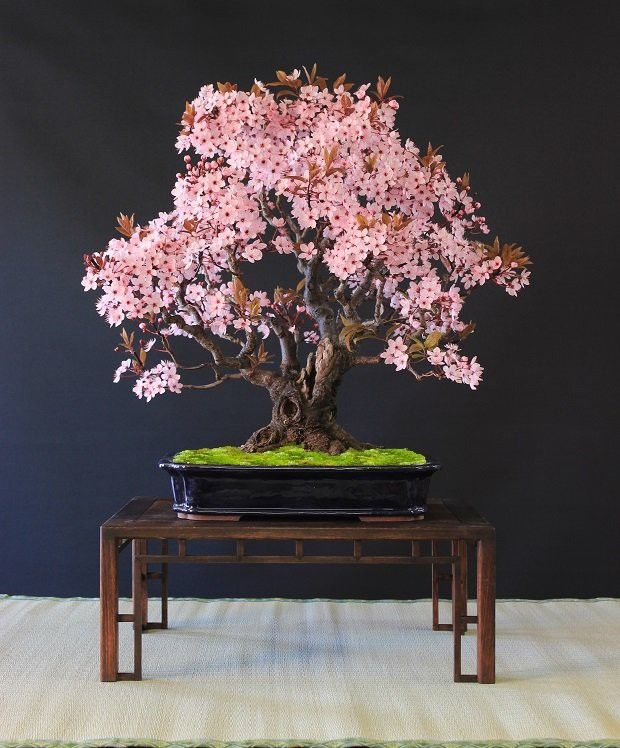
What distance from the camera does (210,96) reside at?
2447 mm

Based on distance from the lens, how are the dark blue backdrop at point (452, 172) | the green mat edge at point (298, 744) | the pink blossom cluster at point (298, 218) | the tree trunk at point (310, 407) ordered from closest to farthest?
the green mat edge at point (298, 744), the pink blossom cluster at point (298, 218), the tree trunk at point (310, 407), the dark blue backdrop at point (452, 172)

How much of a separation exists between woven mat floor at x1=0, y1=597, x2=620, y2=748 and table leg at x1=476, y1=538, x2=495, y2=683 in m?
0.05

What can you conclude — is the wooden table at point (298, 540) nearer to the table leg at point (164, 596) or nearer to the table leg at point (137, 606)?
the table leg at point (137, 606)

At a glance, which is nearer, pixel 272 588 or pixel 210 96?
pixel 210 96

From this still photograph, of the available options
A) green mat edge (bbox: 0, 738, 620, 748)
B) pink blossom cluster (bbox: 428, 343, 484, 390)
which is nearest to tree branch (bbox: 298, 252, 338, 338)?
pink blossom cluster (bbox: 428, 343, 484, 390)

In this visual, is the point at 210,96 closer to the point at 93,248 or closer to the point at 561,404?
the point at 93,248

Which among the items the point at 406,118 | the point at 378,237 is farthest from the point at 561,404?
the point at 378,237

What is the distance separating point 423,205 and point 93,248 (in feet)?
4.63

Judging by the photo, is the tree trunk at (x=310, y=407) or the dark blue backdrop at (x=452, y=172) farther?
the dark blue backdrop at (x=452, y=172)

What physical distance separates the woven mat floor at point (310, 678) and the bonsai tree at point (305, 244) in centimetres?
58

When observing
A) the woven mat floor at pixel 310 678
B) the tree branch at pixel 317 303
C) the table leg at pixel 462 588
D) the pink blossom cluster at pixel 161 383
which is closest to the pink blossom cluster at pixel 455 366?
the tree branch at pixel 317 303

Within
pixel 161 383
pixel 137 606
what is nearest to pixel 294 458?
pixel 161 383

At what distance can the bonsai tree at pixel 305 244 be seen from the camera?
240cm

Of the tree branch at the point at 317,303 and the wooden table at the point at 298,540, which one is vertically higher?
the tree branch at the point at 317,303
